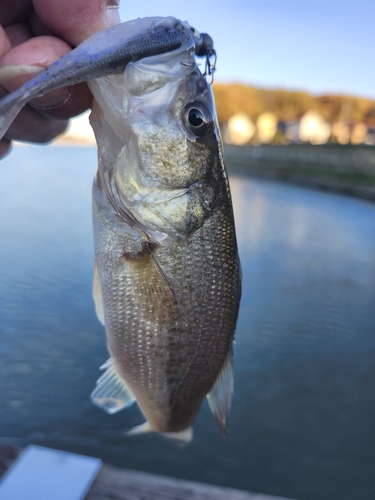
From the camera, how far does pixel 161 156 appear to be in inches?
51.4

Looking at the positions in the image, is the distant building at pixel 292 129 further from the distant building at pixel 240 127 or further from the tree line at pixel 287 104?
the distant building at pixel 240 127

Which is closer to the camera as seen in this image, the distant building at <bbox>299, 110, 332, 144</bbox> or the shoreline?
the shoreline

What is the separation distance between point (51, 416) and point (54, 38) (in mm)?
2494

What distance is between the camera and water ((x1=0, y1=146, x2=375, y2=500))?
279 cm

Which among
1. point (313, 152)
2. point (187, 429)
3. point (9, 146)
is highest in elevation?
point (9, 146)

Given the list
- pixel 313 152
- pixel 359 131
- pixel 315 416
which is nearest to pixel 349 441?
pixel 315 416

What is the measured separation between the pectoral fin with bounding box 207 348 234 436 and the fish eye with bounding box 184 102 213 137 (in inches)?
27.7

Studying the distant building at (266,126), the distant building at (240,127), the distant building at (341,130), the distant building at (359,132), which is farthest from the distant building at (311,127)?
the distant building at (240,127)

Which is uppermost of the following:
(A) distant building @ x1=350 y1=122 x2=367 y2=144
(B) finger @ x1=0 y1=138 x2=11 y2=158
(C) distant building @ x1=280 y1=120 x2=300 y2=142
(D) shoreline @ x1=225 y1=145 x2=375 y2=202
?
(B) finger @ x1=0 y1=138 x2=11 y2=158

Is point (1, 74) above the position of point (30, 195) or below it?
above

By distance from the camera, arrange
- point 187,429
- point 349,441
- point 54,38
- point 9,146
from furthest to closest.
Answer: point 349,441
point 9,146
point 187,429
point 54,38

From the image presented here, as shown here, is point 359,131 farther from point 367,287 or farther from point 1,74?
point 1,74

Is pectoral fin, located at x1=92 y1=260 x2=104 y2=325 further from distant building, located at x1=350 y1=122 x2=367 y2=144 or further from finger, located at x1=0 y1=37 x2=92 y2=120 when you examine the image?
distant building, located at x1=350 y1=122 x2=367 y2=144

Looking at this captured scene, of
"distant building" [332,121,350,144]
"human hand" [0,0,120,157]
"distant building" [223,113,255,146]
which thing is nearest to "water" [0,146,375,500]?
"human hand" [0,0,120,157]
